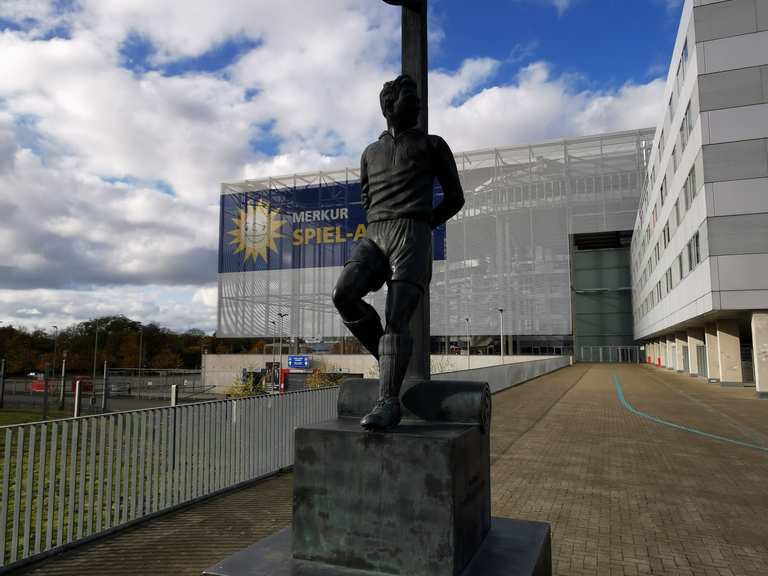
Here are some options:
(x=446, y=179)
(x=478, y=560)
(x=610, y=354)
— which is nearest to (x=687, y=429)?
(x=478, y=560)

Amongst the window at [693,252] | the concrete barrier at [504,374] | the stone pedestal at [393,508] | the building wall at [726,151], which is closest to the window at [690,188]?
the building wall at [726,151]

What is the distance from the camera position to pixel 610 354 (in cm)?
5697

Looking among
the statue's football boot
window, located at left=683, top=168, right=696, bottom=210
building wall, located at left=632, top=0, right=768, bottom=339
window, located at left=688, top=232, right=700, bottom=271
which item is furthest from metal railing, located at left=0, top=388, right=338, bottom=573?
window, located at left=683, top=168, right=696, bottom=210

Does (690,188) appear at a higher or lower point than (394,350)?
higher

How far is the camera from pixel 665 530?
5270 millimetres

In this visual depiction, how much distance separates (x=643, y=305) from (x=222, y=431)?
→ 150 ft

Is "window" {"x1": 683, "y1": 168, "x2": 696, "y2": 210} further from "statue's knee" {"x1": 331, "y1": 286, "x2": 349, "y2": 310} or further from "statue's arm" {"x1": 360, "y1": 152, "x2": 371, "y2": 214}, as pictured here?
"statue's knee" {"x1": 331, "y1": 286, "x2": 349, "y2": 310}

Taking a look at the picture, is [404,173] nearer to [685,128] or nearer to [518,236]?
[685,128]

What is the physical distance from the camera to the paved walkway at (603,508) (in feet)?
14.8

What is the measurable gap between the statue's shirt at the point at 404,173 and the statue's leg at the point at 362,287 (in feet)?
0.93

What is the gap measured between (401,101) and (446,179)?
0.60 metres

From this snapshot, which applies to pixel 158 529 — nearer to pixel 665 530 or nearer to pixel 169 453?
pixel 169 453

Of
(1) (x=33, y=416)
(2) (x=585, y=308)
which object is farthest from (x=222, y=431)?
(2) (x=585, y=308)

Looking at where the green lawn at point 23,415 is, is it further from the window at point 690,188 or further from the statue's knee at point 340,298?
the window at point 690,188
